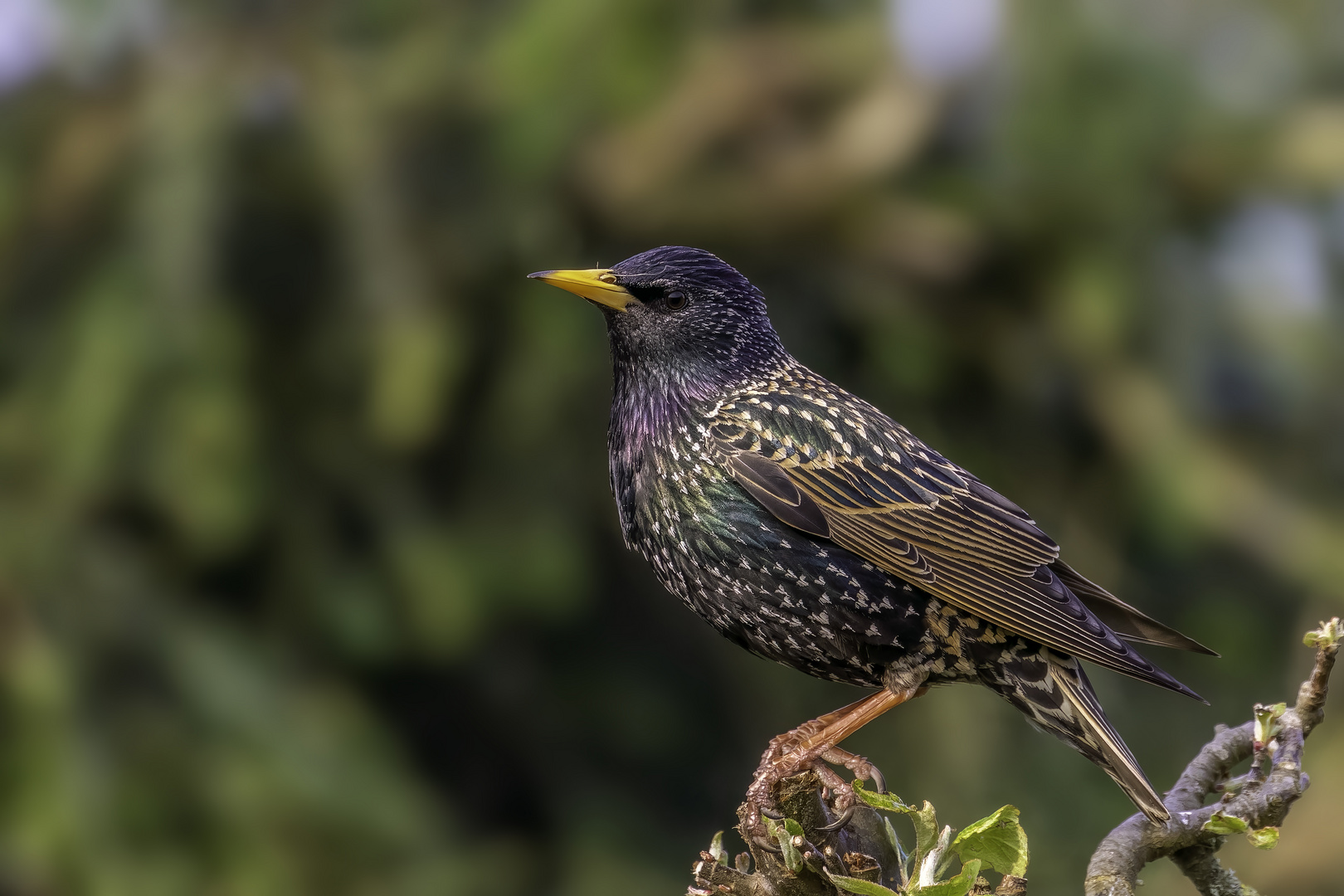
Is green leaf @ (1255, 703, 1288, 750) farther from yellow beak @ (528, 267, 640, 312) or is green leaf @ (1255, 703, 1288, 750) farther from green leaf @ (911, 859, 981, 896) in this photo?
yellow beak @ (528, 267, 640, 312)

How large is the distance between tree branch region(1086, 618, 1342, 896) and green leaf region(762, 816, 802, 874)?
350 millimetres

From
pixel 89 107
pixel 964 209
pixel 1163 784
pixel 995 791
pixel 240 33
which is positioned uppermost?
pixel 964 209

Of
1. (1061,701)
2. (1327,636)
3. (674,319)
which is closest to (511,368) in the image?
(674,319)

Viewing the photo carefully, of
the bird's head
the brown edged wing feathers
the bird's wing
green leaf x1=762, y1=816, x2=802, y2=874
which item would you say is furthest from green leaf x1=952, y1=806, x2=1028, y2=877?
the bird's head

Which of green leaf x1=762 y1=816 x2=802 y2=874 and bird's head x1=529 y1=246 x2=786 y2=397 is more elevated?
bird's head x1=529 y1=246 x2=786 y2=397

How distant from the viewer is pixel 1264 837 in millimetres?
1485

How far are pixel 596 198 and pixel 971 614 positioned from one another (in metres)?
2.38

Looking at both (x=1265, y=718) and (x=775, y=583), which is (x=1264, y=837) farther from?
(x=775, y=583)

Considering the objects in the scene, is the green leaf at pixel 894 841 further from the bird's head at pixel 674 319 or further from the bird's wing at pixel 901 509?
the bird's head at pixel 674 319

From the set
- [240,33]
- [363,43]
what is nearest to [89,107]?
[240,33]

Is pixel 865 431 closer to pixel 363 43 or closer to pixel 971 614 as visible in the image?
pixel 971 614

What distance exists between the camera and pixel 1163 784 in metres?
3.66

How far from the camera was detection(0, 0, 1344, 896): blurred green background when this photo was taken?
3.62 m

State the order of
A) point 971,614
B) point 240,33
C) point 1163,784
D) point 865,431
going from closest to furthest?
point 971,614, point 865,431, point 1163,784, point 240,33
